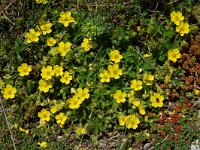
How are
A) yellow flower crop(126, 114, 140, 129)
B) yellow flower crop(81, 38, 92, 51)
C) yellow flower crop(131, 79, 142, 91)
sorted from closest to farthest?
yellow flower crop(126, 114, 140, 129), yellow flower crop(131, 79, 142, 91), yellow flower crop(81, 38, 92, 51)

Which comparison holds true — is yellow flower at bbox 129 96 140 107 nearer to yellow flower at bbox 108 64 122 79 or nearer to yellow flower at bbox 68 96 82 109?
yellow flower at bbox 108 64 122 79

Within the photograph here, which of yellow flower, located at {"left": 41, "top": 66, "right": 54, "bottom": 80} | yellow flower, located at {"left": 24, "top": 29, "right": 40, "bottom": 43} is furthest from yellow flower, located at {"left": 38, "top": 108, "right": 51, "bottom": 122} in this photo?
yellow flower, located at {"left": 24, "top": 29, "right": 40, "bottom": 43}

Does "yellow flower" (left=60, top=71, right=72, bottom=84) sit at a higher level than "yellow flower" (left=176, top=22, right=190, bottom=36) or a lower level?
lower

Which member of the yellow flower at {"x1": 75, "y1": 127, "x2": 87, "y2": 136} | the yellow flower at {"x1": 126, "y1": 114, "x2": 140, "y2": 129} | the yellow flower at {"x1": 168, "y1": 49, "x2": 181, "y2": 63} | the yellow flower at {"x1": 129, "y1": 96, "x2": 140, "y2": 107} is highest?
the yellow flower at {"x1": 168, "y1": 49, "x2": 181, "y2": 63}

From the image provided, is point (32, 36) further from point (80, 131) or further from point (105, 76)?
point (80, 131)

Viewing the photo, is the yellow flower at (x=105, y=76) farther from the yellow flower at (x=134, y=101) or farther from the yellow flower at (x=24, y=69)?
the yellow flower at (x=24, y=69)

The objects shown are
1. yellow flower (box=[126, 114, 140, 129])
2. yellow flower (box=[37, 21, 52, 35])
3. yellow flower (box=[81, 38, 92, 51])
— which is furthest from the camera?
yellow flower (box=[37, 21, 52, 35])

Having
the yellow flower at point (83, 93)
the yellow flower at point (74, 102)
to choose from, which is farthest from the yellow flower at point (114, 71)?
the yellow flower at point (74, 102)

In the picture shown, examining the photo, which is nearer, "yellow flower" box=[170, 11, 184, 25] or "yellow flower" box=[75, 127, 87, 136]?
"yellow flower" box=[75, 127, 87, 136]
